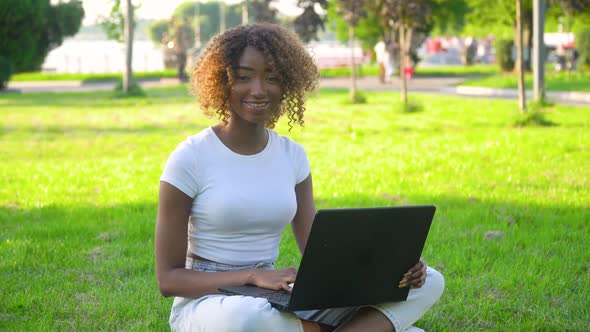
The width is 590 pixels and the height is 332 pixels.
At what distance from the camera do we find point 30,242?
7410mm

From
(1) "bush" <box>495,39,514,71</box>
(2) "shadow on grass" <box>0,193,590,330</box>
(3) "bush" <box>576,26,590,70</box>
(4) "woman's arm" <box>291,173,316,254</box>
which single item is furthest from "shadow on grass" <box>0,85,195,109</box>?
(4) "woman's arm" <box>291,173,316,254</box>

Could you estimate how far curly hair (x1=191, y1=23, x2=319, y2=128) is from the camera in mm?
4180

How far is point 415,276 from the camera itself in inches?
164

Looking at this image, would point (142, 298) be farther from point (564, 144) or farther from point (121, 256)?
point (564, 144)

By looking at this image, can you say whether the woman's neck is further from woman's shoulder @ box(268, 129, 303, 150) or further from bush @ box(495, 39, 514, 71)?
bush @ box(495, 39, 514, 71)

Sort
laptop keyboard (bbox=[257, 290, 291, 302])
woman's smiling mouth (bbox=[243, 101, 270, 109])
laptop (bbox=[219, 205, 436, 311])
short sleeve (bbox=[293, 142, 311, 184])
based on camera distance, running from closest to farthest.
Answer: laptop (bbox=[219, 205, 436, 311]) → laptop keyboard (bbox=[257, 290, 291, 302]) → woman's smiling mouth (bbox=[243, 101, 270, 109]) → short sleeve (bbox=[293, 142, 311, 184])

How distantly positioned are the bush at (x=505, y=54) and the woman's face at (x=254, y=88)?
1557 inches

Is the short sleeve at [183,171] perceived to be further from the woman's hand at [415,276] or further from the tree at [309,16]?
the tree at [309,16]

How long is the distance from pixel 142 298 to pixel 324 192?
3875 millimetres

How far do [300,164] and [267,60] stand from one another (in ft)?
1.71

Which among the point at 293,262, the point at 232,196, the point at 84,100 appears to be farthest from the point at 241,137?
the point at 84,100

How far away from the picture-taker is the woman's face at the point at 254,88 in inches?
164

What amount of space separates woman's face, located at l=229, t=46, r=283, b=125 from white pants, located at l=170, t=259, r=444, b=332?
618 mm

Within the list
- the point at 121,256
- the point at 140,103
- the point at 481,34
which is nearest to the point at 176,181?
the point at 121,256
